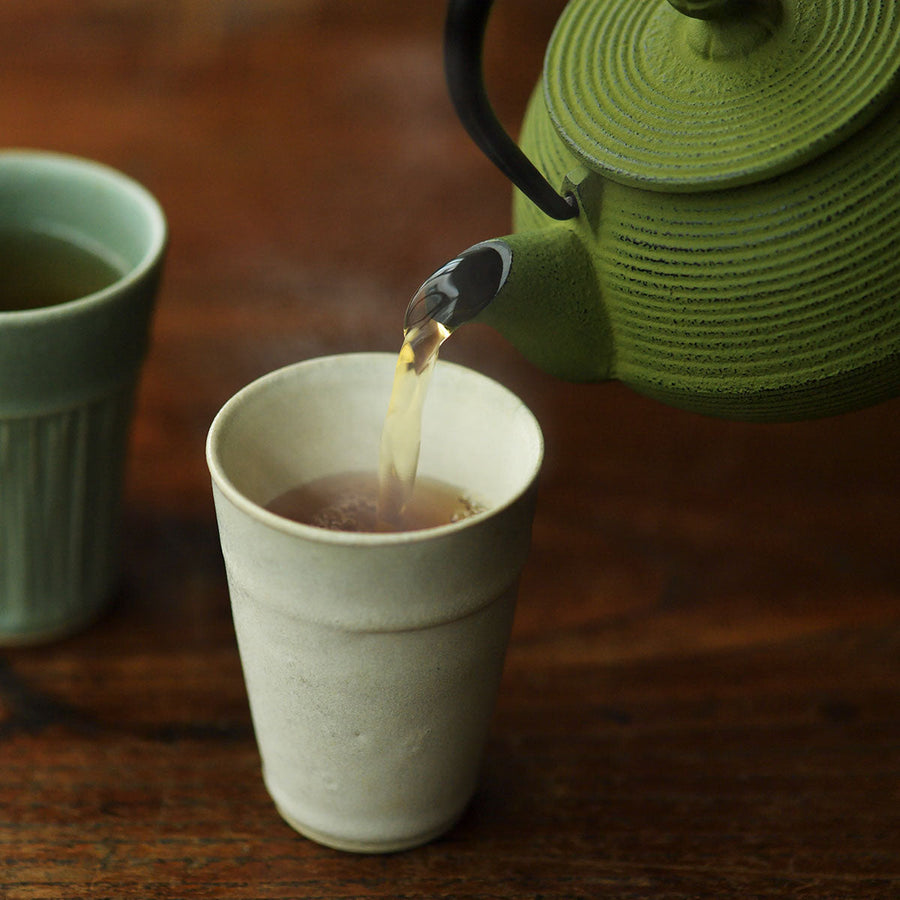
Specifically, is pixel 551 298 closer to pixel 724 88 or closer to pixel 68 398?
pixel 724 88

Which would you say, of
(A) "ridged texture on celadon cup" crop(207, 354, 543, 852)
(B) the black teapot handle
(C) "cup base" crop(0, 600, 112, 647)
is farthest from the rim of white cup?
(C) "cup base" crop(0, 600, 112, 647)

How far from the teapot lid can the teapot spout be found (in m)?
0.05

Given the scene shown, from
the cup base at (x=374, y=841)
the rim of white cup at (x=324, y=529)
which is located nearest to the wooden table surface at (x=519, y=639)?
the cup base at (x=374, y=841)

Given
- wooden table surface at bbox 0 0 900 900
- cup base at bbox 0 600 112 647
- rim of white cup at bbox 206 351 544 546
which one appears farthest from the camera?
cup base at bbox 0 600 112 647

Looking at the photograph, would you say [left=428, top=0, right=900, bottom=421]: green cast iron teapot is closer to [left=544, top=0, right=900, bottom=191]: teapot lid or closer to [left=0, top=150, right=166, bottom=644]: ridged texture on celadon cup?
[left=544, top=0, right=900, bottom=191]: teapot lid

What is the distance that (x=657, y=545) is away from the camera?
88cm

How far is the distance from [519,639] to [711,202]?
1.10 feet

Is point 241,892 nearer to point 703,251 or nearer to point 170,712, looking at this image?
point 170,712

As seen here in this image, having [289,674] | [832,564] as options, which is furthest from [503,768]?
[832,564]

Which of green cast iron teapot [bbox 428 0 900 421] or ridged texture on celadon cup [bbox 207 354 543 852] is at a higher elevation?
green cast iron teapot [bbox 428 0 900 421]

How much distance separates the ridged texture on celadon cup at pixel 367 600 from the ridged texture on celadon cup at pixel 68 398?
0.48 ft

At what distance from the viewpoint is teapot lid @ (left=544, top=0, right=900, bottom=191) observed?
1.81 ft

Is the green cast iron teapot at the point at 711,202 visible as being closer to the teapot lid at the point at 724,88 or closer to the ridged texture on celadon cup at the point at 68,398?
the teapot lid at the point at 724,88

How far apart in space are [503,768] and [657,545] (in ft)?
0.73
